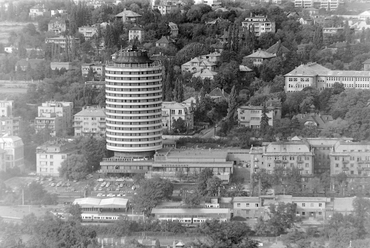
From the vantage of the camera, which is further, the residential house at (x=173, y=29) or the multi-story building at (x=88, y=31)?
the multi-story building at (x=88, y=31)

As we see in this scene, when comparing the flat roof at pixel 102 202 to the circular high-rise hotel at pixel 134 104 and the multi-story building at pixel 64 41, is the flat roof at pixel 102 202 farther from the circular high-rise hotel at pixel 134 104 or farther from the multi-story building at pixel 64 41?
the multi-story building at pixel 64 41

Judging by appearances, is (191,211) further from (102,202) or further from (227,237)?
(227,237)

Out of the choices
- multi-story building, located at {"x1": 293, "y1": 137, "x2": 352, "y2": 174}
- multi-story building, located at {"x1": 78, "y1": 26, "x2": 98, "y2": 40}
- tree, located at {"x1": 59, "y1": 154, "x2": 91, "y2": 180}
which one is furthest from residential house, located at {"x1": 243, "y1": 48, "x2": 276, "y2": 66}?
tree, located at {"x1": 59, "y1": 154, "x2": 91, "y2": 180}

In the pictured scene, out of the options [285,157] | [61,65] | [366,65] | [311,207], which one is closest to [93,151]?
[285,157]

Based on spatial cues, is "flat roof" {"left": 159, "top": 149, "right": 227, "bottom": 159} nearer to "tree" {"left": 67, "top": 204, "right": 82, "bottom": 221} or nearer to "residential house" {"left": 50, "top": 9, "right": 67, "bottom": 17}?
"tree" {"left": 67, "top": 204, "right": 82, "bottom": 221}

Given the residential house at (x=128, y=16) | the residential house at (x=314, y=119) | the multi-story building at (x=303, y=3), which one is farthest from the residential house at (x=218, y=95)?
the multi-story building at (x=303, y=3)

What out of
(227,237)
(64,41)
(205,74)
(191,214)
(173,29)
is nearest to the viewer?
(227,237)
